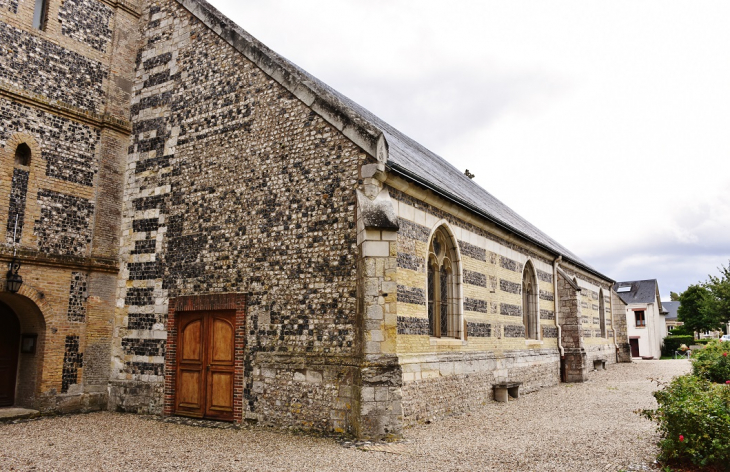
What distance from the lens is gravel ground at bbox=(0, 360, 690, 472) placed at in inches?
285

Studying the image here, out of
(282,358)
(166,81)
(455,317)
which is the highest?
(166,81)

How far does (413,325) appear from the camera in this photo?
10.4 m

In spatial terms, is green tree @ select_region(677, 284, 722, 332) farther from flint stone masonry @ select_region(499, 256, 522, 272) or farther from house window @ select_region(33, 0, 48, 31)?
house window @ select_region(33, 0, 48, 31)

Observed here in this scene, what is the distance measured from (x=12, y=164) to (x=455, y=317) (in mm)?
10132

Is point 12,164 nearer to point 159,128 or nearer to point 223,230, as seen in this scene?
point 159,128

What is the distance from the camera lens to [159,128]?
1272 centimetres

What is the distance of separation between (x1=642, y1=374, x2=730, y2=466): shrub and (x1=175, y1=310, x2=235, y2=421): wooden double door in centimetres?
754

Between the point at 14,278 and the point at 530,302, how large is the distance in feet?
47.4

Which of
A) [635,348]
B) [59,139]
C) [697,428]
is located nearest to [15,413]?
[59,139]

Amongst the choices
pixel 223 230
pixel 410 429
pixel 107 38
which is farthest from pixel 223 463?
pixel 107 38

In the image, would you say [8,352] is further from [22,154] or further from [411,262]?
[411,262]

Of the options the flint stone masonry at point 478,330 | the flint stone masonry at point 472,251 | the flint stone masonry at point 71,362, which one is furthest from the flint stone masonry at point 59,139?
the flint stone masonry at point 478,330

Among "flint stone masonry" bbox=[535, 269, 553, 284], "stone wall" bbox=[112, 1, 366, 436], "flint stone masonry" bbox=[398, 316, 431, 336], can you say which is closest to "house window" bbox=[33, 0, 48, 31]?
"stone wall" bbox=[112, 1, 366, 436]

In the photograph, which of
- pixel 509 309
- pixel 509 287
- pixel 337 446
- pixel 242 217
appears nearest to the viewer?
pixel 337 446
